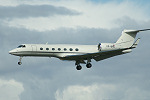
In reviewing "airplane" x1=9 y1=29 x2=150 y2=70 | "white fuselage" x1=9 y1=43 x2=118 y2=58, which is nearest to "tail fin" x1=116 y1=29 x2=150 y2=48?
"airplane" x1=9 y1=29 x2=150 y2=70

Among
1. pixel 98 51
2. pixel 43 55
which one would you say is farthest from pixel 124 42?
pixel 43 55

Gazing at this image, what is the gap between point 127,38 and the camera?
5762 centimetres

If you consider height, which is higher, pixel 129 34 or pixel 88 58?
pixel 129 34

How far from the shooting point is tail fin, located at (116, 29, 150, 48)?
188ft

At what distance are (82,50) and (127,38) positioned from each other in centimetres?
777

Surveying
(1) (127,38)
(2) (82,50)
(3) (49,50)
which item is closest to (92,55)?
(2) (82,50)

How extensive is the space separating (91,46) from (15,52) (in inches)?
453

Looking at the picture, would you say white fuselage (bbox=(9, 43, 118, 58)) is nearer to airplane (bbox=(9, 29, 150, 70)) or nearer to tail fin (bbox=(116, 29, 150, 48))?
airplane (bbox=(9, 29, 150, 70))

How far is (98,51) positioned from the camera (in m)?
55.2

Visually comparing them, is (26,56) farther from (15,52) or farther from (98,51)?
(98,51)

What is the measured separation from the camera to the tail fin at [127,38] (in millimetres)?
57406

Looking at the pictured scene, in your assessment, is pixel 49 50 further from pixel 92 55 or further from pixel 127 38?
pixel 127 38

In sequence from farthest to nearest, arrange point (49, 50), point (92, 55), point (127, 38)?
point (127, 38), point (92, 55), point (49, 50)

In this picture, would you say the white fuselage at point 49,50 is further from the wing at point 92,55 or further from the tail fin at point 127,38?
the tail fin at point 127,38
